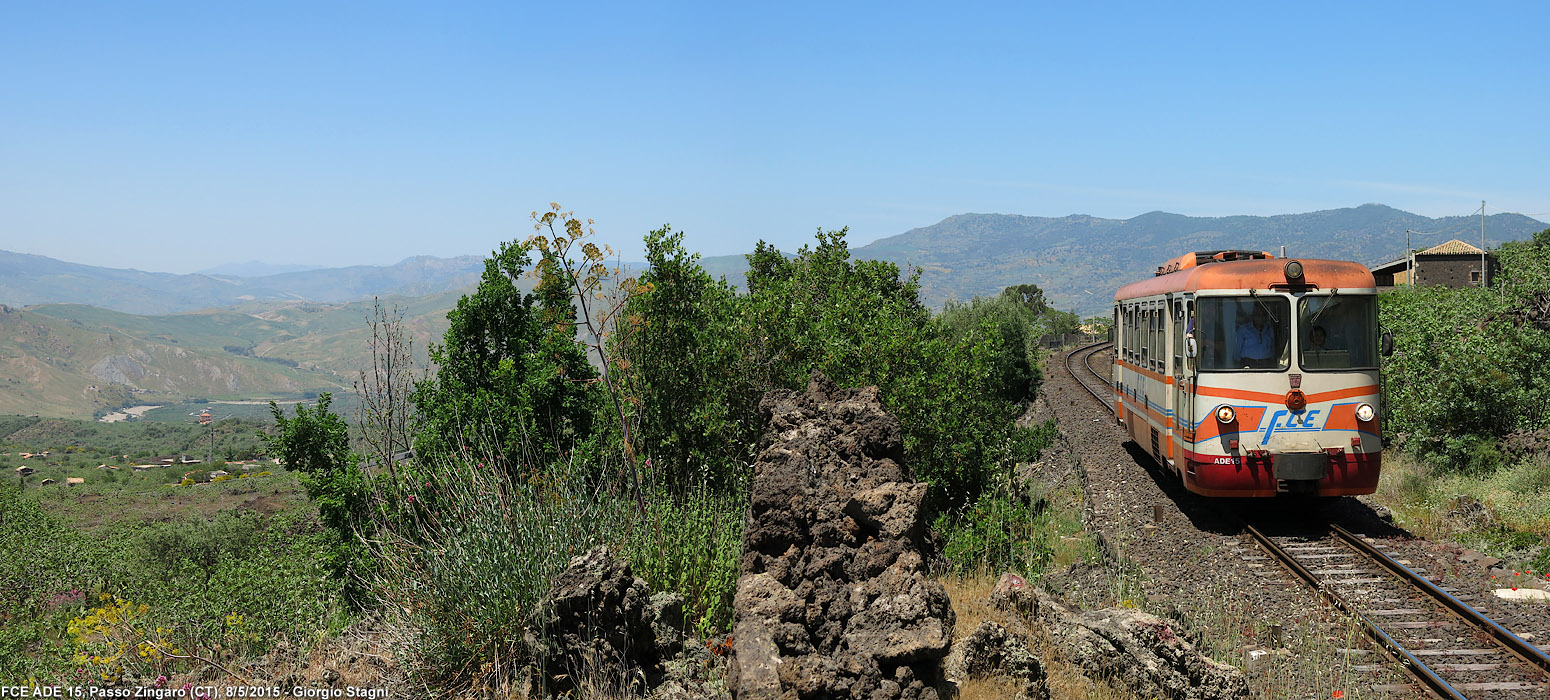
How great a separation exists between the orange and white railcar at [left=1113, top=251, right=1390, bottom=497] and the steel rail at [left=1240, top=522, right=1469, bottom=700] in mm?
1277

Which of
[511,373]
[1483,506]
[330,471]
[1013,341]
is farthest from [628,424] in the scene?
[1013,341]

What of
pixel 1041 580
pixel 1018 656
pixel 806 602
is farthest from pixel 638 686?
pixel 1041 580

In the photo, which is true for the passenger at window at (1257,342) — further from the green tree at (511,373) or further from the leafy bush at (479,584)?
the leafy bush at (479,584)

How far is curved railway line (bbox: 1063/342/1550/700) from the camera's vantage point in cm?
763

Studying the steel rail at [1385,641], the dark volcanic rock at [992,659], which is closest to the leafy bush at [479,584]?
the dark volcanic rock at [992,659]

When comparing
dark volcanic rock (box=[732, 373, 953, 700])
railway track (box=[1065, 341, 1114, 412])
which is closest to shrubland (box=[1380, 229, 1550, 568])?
railway track (box=[1065, 341, 1114, 412])

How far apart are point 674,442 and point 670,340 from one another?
114cm

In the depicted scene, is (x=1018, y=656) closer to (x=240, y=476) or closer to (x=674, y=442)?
(x=674, y=442)

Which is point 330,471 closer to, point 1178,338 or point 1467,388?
point 1178,338

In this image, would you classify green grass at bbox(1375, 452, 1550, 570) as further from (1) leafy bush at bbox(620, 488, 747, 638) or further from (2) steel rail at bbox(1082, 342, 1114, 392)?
(2) steel rail at bbox(1082, 342, 1114, 392)

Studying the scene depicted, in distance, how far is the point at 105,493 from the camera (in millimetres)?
64125

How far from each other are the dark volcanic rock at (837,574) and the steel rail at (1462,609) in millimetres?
5807

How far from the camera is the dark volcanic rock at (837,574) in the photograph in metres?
5.19

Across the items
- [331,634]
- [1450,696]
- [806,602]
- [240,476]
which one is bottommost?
[240,476]
